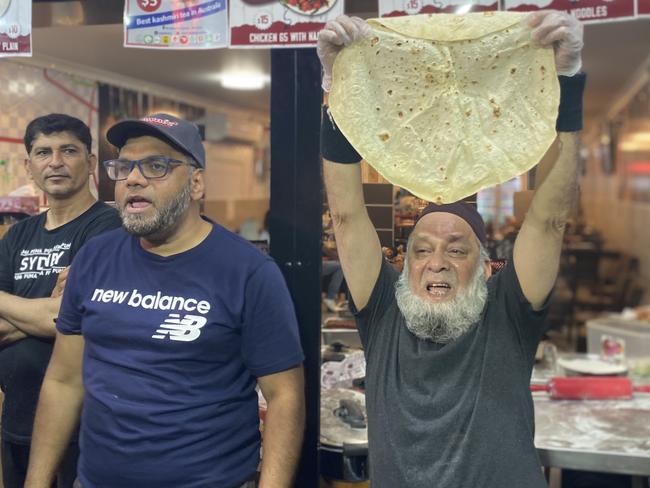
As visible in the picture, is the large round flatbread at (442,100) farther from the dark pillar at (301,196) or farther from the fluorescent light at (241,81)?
the fluorescent light at (241,81)

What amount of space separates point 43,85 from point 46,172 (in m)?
0.68

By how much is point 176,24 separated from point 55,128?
18.1 inches

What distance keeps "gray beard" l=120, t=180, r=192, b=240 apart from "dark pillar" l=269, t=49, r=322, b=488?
0.37 metres

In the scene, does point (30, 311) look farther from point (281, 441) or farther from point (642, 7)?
point (642, 7)

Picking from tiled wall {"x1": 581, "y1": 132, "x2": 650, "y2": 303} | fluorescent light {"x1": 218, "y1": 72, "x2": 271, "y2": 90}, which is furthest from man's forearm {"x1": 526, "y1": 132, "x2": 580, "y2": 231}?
tiled wall {"x1": 581, "y1": 132, "x2": 650, "y2": 303}

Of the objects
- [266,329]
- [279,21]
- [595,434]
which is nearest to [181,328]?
[266,329]

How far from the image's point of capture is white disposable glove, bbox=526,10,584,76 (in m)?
1.20

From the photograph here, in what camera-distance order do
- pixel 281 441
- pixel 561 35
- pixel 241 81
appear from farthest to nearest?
1. pixel 241 81
2. pixel 281 441
3. pixel 561 35

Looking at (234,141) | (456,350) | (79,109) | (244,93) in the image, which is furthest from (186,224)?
(244,93)

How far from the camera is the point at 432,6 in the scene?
1.74m

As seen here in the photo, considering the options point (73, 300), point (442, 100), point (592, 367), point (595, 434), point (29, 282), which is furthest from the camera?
point (592, 367)

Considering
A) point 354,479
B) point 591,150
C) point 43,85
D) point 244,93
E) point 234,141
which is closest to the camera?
point 354,479

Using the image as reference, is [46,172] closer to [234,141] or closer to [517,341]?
[517,341]

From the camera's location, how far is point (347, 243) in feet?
4.70
